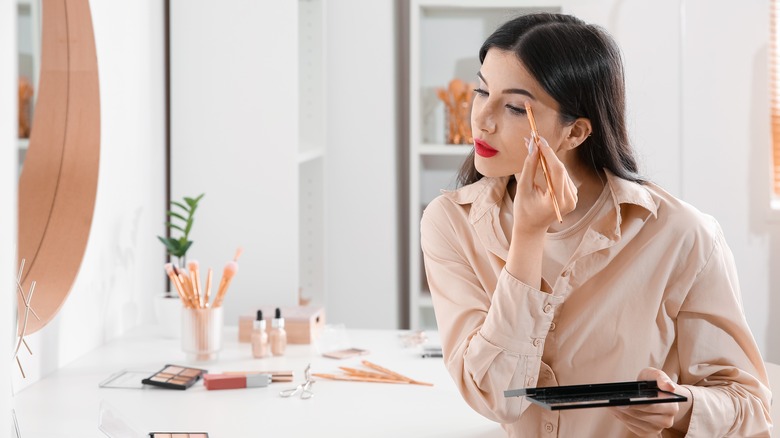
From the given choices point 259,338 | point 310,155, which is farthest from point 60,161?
point 310,155

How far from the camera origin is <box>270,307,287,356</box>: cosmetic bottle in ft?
6.09

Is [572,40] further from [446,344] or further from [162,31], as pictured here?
[162,31]

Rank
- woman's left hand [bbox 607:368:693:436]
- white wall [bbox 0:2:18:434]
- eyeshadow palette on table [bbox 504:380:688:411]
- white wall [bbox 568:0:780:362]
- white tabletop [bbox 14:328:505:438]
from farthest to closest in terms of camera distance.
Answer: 1. white wall [bbox 568:0:780:362]
2. white tabletop [bbox 14:328:505:438]
3. woman's left hand [bbox 607:368:693:436]
4. eyeshadow palette on table [bbox 504:380:688:411]
5. white wall [bbox 0:2:18:434]

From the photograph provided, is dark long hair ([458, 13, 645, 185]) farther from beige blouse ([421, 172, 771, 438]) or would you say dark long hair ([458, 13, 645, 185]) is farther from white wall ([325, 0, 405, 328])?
white wall ([325, 0, 405, 328])

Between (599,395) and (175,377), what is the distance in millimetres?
841

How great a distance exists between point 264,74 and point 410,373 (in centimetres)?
90

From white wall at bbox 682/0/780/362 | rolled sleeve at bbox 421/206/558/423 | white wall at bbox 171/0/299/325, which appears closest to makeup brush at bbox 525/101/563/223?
rolled sleeve at bbox 421/206/558/423

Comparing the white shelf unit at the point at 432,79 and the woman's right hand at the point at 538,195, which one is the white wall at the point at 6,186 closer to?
the woman's right hand at the point at 538,195

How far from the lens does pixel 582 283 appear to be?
131cm

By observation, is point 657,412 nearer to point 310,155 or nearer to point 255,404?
point 255,404

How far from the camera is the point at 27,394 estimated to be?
1.57 m

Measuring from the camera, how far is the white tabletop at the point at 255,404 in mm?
1409

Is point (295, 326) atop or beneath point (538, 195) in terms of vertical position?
beneath

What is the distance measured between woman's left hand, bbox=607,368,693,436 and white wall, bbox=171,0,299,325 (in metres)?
1.22
